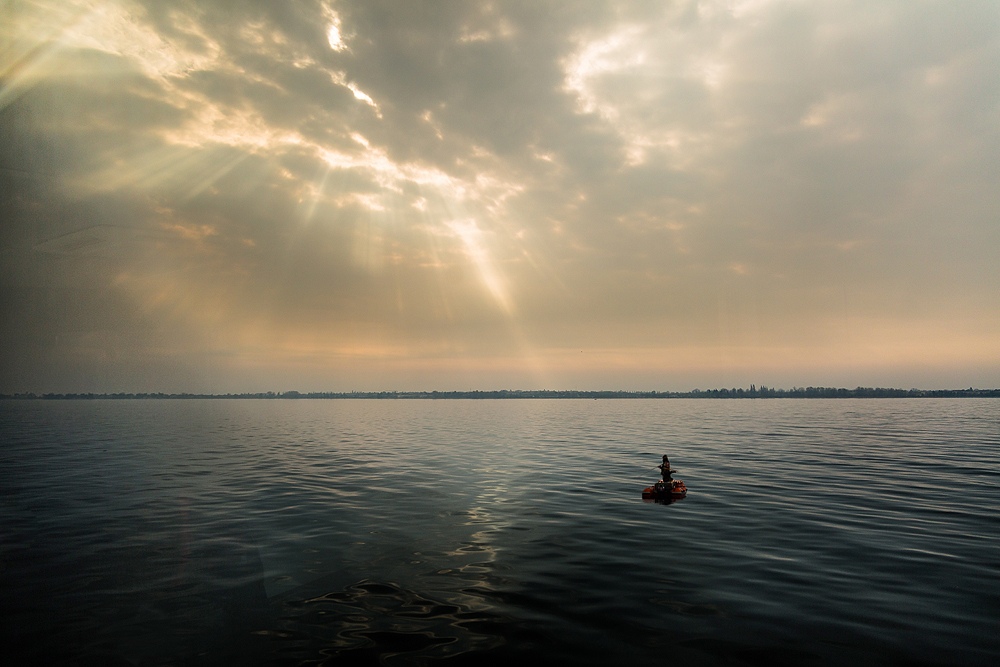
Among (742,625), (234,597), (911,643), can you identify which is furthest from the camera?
(234,597)

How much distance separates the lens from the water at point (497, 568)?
9.09 m

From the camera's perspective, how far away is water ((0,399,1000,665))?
909 cm

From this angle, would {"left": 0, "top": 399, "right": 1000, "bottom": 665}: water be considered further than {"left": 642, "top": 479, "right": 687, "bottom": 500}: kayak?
No

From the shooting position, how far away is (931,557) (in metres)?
14.0

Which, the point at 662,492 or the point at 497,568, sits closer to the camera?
the point at 497,568

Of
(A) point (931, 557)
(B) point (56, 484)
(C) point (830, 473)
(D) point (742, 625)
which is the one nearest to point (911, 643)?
(D) point (742, 625)

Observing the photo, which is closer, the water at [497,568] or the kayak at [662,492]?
the water at [497,568]

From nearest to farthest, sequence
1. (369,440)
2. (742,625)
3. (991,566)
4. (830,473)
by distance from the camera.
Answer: (742,625) < (991,566) < (830,473) < (369,440)

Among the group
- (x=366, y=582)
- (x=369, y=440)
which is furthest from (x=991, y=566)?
(x=369, y=440)

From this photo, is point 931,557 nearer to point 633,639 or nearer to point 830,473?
point 633,639

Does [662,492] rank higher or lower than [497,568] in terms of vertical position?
higher

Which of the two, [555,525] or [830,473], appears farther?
[830,473]

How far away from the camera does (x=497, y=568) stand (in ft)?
43.7

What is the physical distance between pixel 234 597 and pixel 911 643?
1463 cm
